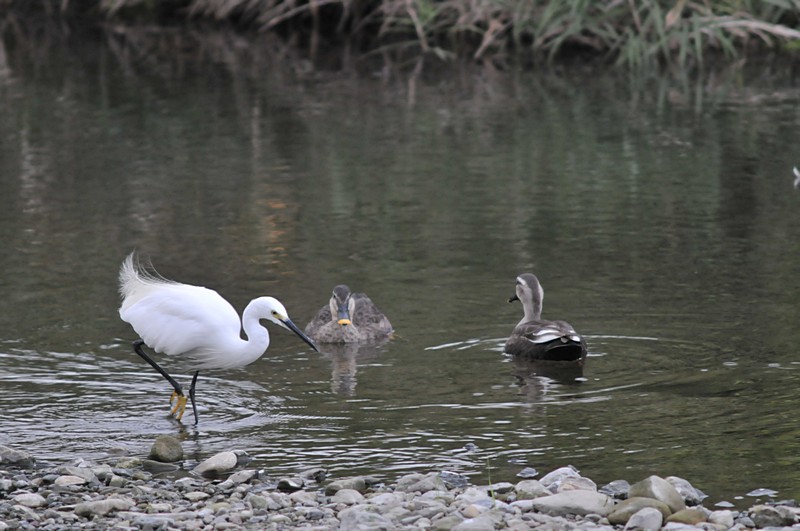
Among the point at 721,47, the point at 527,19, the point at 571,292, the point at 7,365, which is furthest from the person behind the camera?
the point at 721,47

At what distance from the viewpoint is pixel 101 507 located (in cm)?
754

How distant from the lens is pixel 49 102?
88.1 feet

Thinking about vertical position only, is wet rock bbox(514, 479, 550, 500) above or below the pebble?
above

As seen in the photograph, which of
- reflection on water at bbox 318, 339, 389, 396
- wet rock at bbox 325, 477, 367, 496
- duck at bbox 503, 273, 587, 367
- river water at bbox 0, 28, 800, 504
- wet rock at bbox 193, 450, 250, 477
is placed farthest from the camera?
duck at bbox 503, 273, 587, 367

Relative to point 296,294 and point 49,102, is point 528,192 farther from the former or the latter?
point 49,102

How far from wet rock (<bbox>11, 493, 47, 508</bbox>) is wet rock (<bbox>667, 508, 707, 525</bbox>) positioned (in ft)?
10.4

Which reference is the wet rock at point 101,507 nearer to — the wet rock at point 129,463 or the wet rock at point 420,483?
the wet rock at point 129,463

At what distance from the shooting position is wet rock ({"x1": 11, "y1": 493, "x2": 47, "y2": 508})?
300 inches

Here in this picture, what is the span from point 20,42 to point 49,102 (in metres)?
11.5

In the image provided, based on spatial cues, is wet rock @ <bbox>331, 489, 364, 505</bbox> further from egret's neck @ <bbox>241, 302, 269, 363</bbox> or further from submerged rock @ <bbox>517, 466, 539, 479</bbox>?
egret's neck @ <bbox>241, 302, 269, 363</bbox>

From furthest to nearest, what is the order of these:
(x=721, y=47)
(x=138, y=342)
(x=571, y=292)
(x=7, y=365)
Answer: (x=721, y=47), (x=571, y=292), (x=7, y=365), (x=138, y=342)

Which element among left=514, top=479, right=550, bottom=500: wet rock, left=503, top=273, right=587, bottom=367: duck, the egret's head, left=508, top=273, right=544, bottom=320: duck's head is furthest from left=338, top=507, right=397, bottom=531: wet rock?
left=508, top=273, right=544, bottom=320: duck's head

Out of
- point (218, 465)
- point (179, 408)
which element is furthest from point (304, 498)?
point (179, 408)

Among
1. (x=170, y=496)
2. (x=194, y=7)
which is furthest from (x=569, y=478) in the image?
(x=194, y=7)
